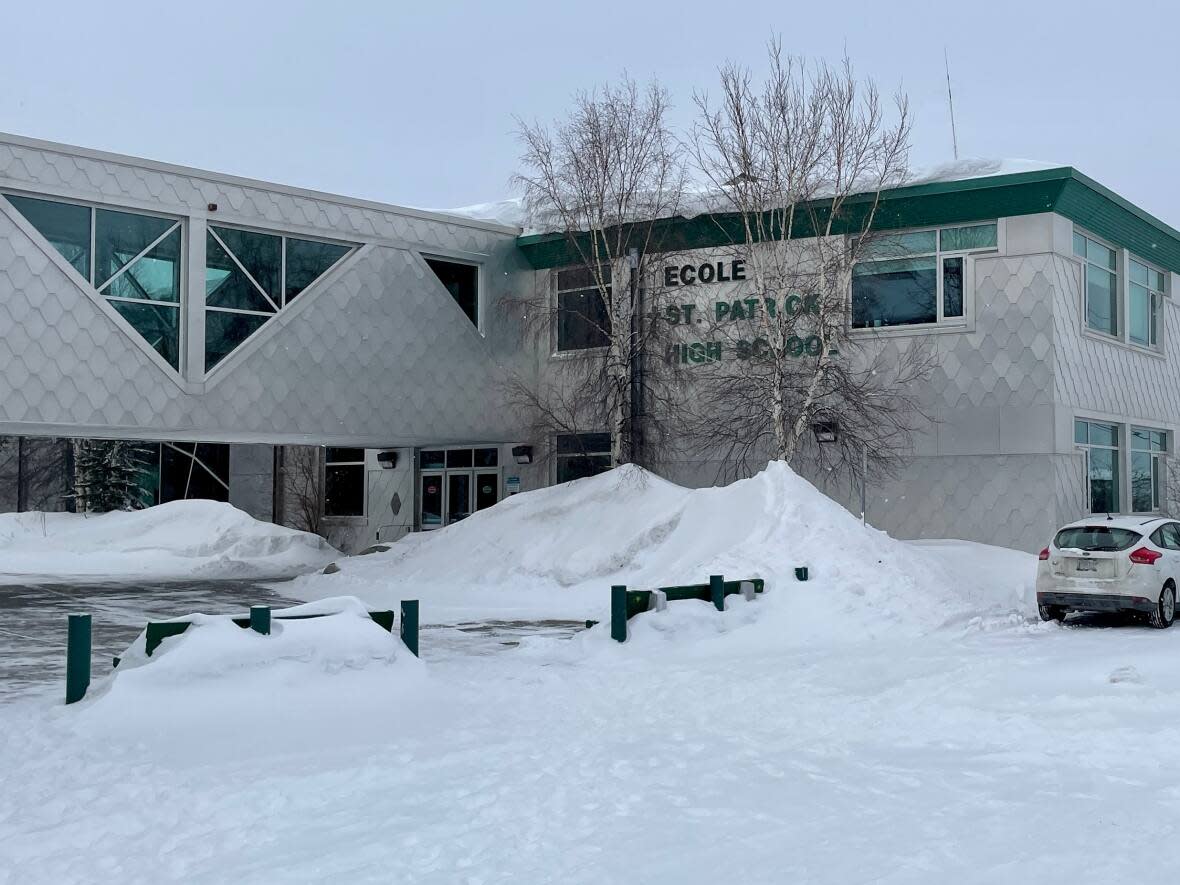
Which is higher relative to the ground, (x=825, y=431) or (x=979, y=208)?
(x=979, y=208)

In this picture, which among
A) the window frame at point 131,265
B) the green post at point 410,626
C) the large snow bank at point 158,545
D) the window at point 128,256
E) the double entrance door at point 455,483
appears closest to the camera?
the green post at point 410,626

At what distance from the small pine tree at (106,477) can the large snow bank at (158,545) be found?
31.9 inches

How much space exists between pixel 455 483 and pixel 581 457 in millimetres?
5004

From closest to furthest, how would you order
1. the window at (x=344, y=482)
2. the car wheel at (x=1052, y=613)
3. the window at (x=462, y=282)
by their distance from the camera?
the car wheel at (x=1052, y=613) → the window at (x=462, y=282) → the window at (x=344, y=482)

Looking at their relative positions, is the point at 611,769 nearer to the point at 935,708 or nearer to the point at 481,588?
the point at 935,708

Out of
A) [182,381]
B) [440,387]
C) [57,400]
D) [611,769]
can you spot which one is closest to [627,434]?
[440,387]

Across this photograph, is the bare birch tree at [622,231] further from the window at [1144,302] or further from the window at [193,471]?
the window at [193,471]

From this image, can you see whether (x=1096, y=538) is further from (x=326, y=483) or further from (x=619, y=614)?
(x=326, y=483)

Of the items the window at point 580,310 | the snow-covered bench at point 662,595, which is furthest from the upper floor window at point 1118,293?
the snow-covered bench at point 662,595

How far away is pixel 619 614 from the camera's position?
13906 mm

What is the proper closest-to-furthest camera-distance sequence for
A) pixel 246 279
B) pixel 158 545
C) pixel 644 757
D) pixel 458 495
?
pixel 644 757
pixel 246 279
pixel 458 495
pixel 158 545

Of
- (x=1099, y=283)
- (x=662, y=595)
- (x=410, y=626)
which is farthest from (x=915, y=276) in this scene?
(x=410, y=626)

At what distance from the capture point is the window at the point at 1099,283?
2667 centimetres

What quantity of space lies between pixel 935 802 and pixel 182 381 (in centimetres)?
1925
